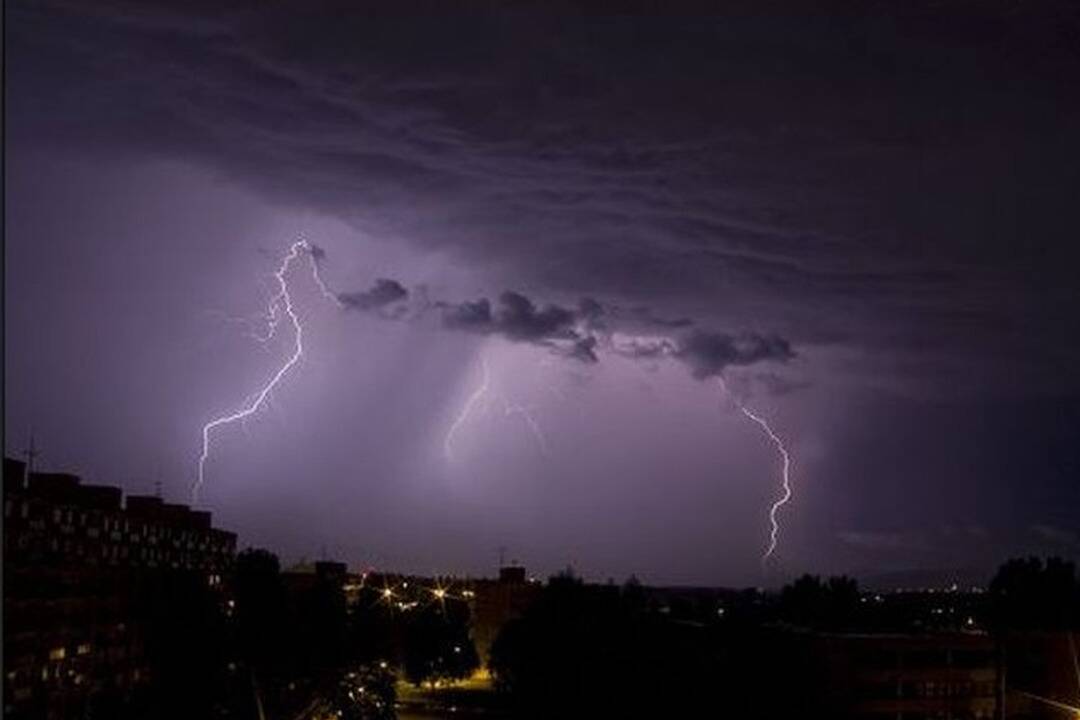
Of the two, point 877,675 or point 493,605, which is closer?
point 877,675

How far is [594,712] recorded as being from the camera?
2858 centimetres

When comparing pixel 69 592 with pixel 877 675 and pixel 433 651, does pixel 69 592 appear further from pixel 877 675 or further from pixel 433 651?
pixel 877 675

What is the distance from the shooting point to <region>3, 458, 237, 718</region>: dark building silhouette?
27.4m

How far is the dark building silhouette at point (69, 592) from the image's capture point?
27391 mm

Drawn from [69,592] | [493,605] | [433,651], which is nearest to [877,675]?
[433,651]

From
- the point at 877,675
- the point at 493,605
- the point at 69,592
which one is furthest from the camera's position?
the point at 493,605

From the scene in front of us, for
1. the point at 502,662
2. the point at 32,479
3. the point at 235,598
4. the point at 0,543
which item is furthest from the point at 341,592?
the point at 0,543

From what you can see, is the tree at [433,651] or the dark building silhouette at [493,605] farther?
the dark building silhouette at [493,605]

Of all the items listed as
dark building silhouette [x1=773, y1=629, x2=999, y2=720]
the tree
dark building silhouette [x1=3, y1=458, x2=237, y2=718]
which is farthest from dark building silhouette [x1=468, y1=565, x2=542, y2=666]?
dark building silhouette [x1=773, y1=629, x2=999, y2=720]

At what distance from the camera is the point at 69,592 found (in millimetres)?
30250

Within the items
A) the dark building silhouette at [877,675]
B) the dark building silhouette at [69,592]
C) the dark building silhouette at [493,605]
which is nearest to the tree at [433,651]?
the dark building silhouette at [69,592]

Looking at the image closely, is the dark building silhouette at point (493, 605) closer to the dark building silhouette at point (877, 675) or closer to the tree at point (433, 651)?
the tree at point (433, 651)

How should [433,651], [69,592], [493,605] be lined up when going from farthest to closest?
1. [493,605]
2. [433,651]
3. [69,592]

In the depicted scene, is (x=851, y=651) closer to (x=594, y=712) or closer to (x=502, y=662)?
(x=594, y=712)
